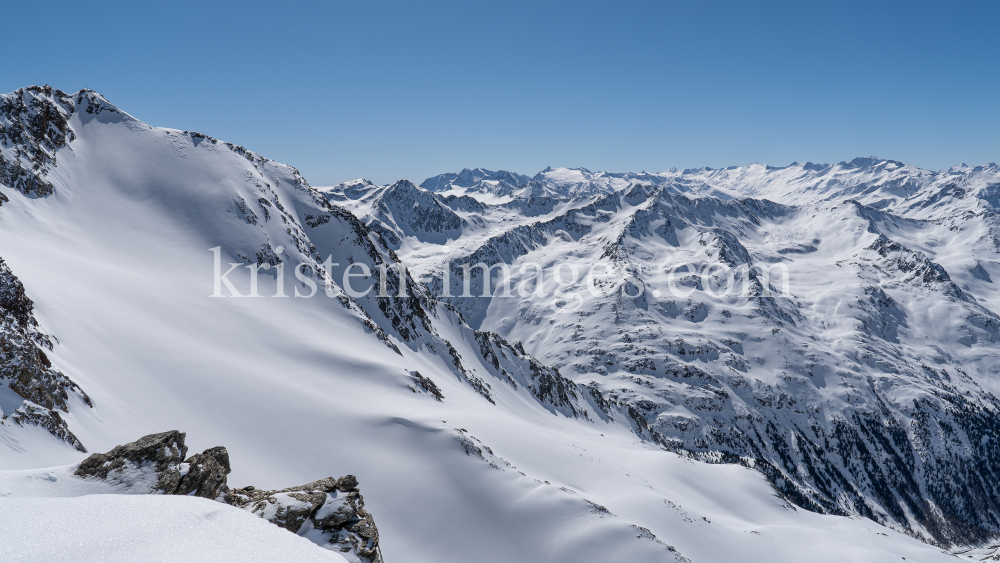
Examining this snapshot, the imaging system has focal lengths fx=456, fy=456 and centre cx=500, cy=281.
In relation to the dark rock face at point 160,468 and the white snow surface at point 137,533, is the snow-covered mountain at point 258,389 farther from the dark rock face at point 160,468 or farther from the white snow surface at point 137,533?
the dark rock face at point 160,468

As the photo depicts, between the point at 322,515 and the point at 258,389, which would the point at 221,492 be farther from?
the point at 258,389

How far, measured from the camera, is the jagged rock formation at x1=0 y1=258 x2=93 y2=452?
24792mm

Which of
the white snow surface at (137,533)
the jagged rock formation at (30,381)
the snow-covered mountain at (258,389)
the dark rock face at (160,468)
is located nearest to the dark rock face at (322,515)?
the snow-covered mountain at (258,389)

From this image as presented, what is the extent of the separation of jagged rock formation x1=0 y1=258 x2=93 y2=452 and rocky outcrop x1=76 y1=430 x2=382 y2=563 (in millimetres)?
11101

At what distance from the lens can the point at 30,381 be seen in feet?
87.9

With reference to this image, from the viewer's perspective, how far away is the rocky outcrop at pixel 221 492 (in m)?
17.6

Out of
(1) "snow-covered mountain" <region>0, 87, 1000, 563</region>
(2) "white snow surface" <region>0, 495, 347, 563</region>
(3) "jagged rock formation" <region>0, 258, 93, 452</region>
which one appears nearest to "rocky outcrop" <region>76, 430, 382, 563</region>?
(1) "snow-covered mountain" <region>0, 87, 1000, 563</region>

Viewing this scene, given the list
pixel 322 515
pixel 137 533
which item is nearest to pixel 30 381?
pixel 322 515

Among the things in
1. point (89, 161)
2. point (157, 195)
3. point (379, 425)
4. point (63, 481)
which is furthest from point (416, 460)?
point (89, 161)

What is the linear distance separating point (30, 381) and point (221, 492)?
1718 cm

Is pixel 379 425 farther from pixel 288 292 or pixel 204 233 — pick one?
pixel 204 233

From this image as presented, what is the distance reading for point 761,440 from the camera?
643ft

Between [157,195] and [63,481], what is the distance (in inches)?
3556

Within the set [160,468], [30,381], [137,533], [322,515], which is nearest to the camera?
[137,533]
